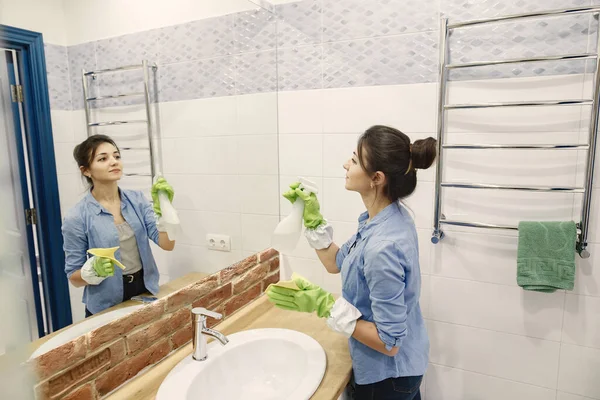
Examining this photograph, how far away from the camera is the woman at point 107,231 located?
953 millimetres

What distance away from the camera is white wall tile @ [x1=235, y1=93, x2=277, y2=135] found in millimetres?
1695

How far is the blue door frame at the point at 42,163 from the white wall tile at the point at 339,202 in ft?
3.54

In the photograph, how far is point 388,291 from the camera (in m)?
1.04

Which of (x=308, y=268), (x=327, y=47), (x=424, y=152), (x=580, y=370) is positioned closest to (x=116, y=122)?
(x=424, y=152)

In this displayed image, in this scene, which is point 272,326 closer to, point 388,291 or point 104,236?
point 388,291

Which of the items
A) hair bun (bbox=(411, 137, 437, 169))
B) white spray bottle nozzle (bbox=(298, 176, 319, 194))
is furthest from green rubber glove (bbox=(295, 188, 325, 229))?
hair bun (bbox=(411, 137, 437, 169))

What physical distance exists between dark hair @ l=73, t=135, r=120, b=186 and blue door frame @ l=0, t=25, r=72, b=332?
75mm

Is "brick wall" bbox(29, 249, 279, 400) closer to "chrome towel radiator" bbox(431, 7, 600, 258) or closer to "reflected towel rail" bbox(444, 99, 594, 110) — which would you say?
"chrome towel radiator" bbox(431, 7, 600, 258)

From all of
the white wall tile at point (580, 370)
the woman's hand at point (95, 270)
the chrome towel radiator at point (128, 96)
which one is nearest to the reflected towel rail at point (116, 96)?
the chrome towel radiator at point (128, 96)

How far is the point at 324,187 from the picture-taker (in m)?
1.74

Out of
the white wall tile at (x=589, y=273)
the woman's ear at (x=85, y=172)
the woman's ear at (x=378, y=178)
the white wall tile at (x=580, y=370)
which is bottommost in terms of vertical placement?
the white wall tile at (x=580, y=370)

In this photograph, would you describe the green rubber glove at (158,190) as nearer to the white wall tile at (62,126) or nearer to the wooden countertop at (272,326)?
the white wall tile at (62,126)

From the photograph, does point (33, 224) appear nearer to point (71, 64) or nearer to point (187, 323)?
point (71, 64)

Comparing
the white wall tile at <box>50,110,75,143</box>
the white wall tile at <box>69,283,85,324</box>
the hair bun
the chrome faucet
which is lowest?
the chrome faucet
